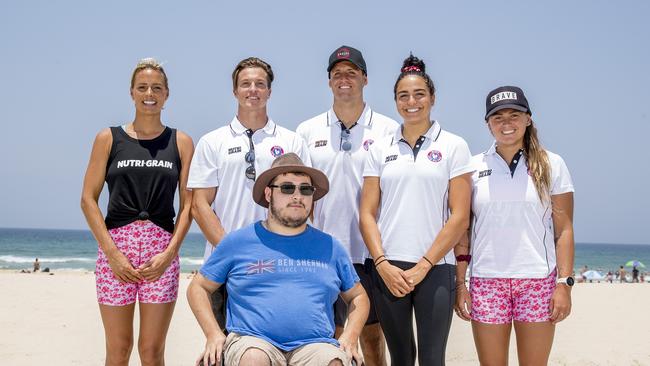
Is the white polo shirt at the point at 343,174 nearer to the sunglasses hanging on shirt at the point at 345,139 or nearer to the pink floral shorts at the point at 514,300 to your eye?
the sunglasses hanging on shirt at the point at 345,139

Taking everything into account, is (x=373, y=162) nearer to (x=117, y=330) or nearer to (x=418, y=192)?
(x=418, y=192)

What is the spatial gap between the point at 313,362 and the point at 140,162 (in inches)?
82.8

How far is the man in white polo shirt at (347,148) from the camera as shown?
4754mm

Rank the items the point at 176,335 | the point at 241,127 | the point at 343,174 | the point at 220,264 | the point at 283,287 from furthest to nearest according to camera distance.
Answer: the point at 176,335 → the point at 343,174 → the point at 241,127 → the point at 220,264 → the point at 283,287

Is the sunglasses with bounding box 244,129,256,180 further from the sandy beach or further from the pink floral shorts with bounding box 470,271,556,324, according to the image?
the sandy beach

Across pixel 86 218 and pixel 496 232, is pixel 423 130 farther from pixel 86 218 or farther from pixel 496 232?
pixel 86 218

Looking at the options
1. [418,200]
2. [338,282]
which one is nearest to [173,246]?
[338,282]

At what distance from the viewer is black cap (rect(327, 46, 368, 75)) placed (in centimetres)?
491

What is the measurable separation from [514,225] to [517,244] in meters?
0.14

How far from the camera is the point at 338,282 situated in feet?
12.5

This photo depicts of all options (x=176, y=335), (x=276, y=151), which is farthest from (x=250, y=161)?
(x=176, y=335)

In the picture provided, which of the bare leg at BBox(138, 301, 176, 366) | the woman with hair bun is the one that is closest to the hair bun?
the woman with hair bun

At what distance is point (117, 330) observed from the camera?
4.50 metres

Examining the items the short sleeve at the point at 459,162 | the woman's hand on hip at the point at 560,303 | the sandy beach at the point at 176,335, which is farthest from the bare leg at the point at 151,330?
the sandy beach at the point at 176,335
